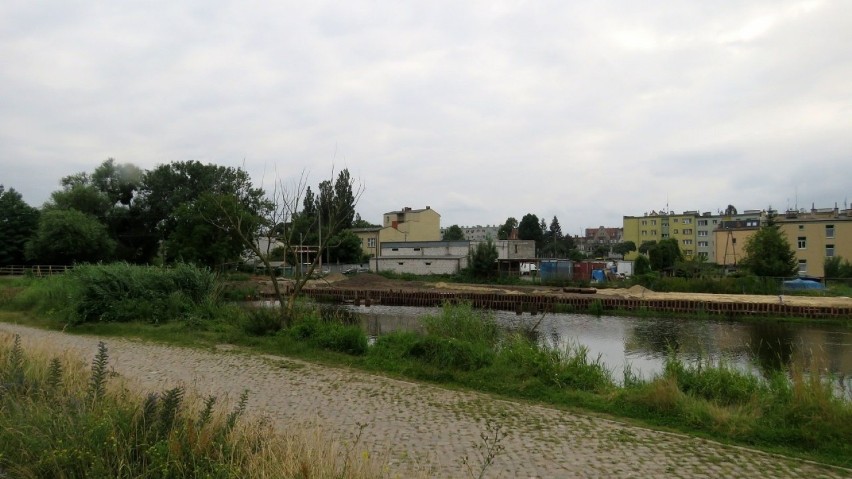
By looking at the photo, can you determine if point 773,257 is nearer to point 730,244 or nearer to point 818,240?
point 818,240

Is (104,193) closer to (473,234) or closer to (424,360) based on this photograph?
(424,360)

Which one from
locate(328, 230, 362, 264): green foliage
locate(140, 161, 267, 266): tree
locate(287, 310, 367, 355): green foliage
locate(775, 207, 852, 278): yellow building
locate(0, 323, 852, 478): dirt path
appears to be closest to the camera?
locate(0, 323, 852, 478): dirt path

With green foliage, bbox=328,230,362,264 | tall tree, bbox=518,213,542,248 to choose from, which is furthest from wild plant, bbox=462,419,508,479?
tall tree, bbox=518,213,542,248

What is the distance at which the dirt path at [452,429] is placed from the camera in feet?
18.6

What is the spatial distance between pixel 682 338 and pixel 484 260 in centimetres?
2850

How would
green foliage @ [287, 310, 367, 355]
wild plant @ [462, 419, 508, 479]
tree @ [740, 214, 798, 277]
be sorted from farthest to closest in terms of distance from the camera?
1. tree @ [740, 214, 798, 277]
2. green foliage @ [287, 310, 367, 355]
3. wild plant @ [462, 419, 508, 479]

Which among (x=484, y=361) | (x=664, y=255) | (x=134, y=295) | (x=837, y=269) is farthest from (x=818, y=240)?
(x=134, y=295)

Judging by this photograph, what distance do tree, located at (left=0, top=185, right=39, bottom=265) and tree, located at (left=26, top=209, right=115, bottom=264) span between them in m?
2.28

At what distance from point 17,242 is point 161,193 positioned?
538 inches

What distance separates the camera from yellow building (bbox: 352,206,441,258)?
69375 millimetres

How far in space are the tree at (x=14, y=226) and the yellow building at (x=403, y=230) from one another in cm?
3362

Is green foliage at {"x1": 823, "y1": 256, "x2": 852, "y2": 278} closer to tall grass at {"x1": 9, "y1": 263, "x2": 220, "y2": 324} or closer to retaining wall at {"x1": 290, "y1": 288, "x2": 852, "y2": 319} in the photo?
retaining wall at {"x1": 290, "y1": 288, "x2": 852, "y2": 319}

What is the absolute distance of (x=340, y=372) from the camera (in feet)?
34.4

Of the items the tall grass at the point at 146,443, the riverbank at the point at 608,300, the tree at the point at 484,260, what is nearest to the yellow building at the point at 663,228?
the tree at the point at 484,260
